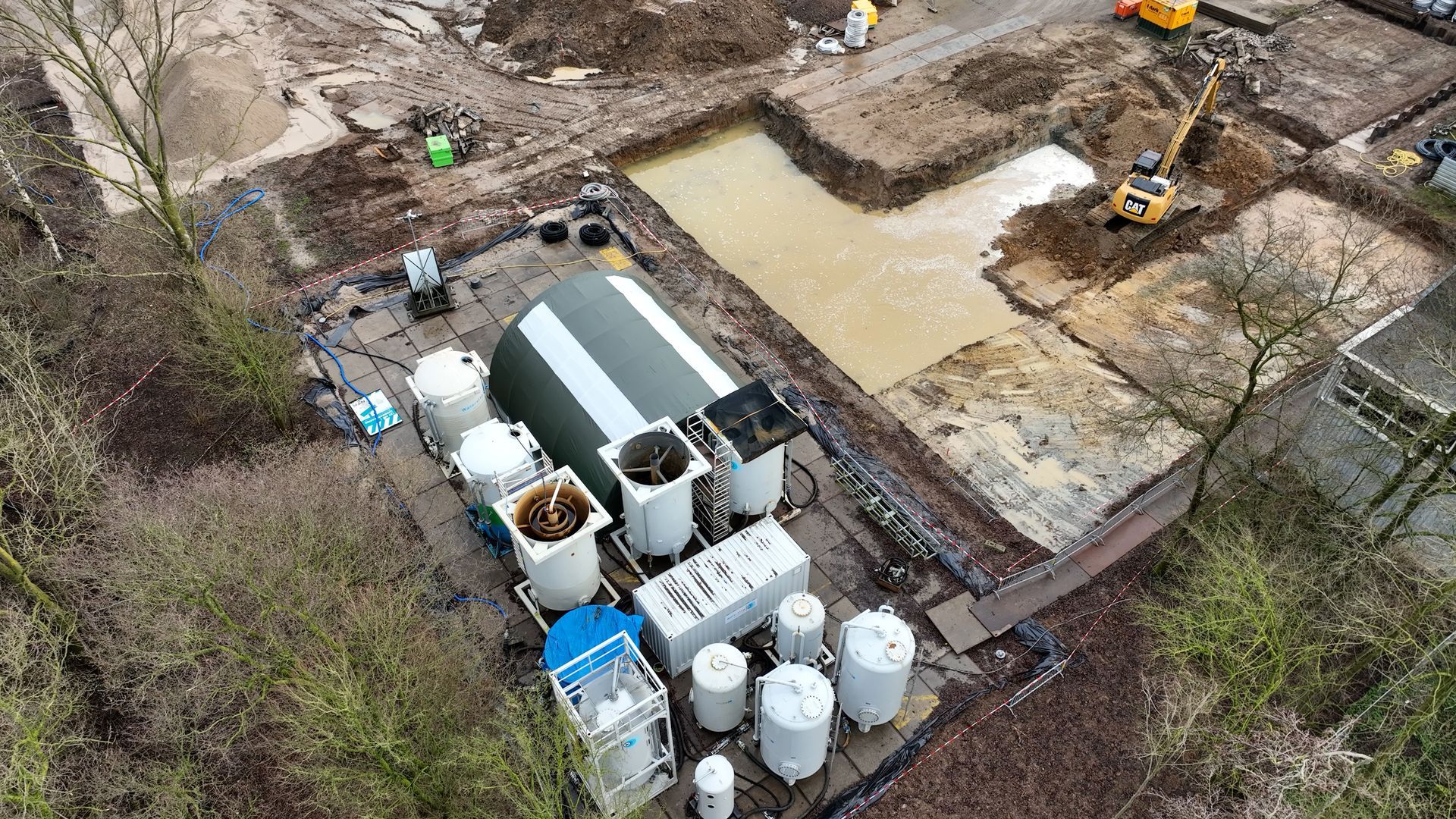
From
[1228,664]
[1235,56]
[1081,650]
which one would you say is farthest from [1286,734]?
[1235,56]

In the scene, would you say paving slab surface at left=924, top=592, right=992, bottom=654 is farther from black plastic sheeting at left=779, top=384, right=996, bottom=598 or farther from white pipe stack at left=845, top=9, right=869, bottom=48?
white pipe stack at left=845, top=9, right=869, bottom=48

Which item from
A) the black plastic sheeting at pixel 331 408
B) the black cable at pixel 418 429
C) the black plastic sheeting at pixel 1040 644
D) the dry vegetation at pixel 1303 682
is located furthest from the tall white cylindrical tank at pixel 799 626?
the black plastic sheeting at pixel 331 408

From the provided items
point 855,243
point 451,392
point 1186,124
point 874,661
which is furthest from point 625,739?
point 1186,124

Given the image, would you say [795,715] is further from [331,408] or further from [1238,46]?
[1238,46]

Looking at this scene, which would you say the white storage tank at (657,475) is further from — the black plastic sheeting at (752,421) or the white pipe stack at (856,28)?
the white pipe stack at (856,28)

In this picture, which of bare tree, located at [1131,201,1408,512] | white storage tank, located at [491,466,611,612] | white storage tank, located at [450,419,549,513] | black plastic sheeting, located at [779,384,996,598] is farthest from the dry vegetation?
white storage tank, located at [450,419,549,513]

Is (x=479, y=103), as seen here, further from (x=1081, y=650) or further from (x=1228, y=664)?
(x=1228, y=664)
